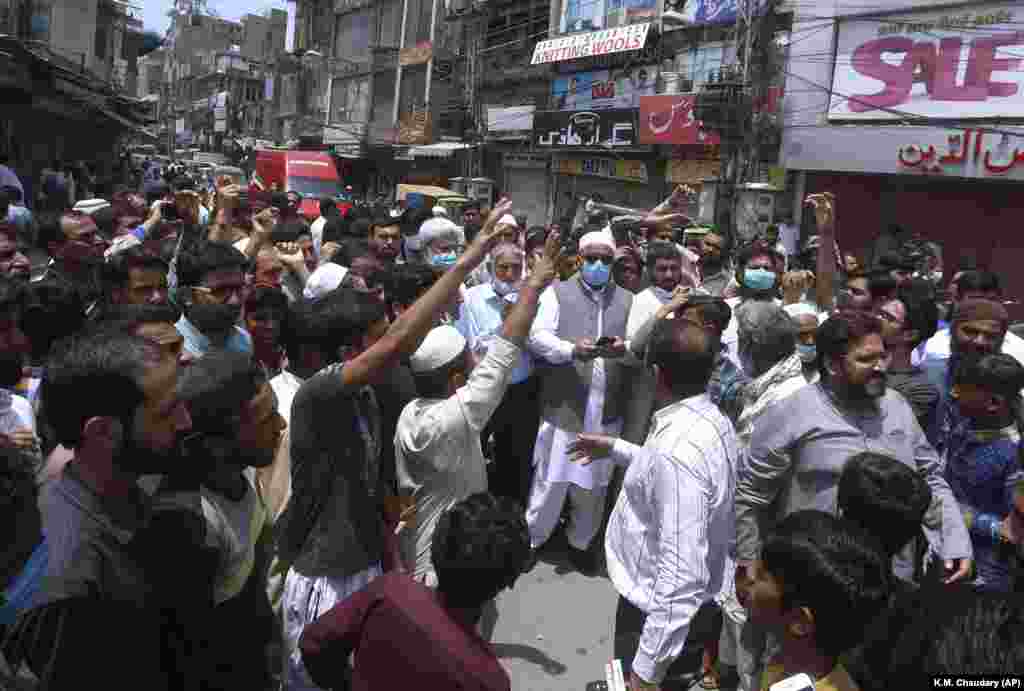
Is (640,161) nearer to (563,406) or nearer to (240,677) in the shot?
(563,406)

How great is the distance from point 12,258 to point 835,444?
453cm

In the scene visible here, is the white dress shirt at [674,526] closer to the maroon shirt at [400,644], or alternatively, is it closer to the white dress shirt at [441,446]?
the white dress shirt at [441,446]

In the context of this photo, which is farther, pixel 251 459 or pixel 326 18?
pixel 326 18

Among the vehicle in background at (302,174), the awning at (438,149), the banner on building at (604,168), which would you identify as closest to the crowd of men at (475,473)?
the vehicle in background at (302,174)

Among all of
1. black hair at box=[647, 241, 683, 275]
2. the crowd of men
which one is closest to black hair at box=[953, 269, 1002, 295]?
the crowd of men

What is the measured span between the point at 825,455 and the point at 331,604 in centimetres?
170

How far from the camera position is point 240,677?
2.05 metres

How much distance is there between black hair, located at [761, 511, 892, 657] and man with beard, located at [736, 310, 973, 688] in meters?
1.08

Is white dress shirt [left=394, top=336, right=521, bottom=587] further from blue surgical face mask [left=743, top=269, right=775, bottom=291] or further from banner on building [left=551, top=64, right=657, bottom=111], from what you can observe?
banner on building [left=551, top=64, right=657, bottom=111]

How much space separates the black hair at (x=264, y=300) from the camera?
395 centimetres

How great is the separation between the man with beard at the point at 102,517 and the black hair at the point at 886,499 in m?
1.78

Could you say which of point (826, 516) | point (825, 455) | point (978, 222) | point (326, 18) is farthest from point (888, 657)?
point (326, 18)

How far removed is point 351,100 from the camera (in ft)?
134

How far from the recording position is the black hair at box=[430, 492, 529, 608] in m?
1.89
